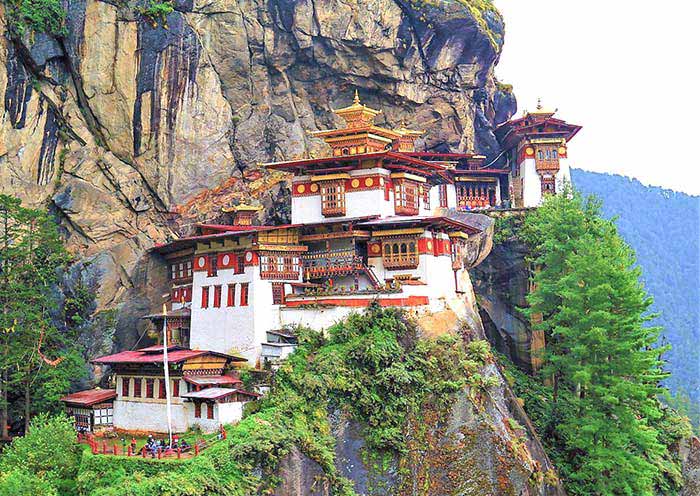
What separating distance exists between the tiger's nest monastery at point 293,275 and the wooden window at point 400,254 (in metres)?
0.05

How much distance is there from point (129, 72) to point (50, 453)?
68.0 ft

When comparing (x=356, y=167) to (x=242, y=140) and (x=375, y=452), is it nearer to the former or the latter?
(x=242, y=140)

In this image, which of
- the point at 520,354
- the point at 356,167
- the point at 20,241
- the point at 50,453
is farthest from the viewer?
the point at 520,354

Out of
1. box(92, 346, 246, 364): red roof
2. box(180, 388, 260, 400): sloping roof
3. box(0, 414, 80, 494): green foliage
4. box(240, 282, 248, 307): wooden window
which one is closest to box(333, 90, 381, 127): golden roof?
box(240, 282, 248, 307): wooden window

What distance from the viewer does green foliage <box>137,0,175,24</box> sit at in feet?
144

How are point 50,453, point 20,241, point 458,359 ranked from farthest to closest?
point 20,241, point 458,359, point 50,453

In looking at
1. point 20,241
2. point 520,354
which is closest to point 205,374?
point 20,241

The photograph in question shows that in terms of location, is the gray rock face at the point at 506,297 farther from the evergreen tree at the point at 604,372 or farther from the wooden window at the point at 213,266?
the wooden window at the point at 213,266

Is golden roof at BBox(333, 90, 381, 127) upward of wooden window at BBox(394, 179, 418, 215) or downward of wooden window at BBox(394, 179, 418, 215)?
upward

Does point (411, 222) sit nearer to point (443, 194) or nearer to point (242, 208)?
point (242, 208)

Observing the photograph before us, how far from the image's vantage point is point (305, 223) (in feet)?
136

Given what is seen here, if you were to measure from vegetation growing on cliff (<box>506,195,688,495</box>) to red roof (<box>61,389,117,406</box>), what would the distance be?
19.5 meters

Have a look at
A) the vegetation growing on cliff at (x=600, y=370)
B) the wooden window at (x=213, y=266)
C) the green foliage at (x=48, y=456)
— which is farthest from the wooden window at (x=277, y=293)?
the vegetation growing on cliff at (x=600, y=370)

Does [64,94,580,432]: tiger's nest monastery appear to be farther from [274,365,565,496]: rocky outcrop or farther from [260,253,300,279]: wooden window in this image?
[274,365,565,496]: rocky outcrop
